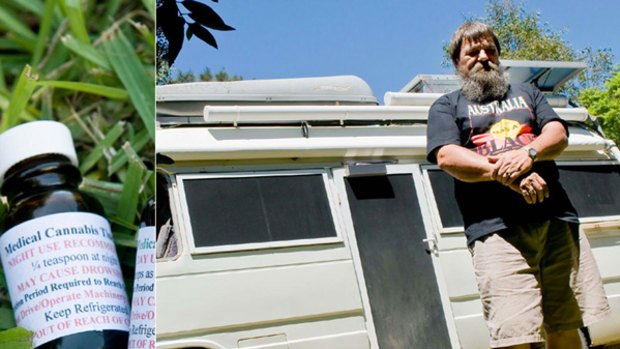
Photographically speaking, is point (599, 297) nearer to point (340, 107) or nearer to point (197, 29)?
point (340, 107)

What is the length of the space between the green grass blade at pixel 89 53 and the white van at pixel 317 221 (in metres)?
0.15

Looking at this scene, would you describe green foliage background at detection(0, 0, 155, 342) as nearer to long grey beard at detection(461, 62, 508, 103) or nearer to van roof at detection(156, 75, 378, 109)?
van roof at detection(156, 75, 378, 109)

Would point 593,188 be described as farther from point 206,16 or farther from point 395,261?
point 206,16

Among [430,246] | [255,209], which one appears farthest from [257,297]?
[430,246]

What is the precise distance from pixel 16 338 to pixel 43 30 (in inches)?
A: 16.0

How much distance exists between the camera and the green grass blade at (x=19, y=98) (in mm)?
865

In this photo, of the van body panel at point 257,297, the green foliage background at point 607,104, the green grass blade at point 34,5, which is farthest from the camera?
the green grass blade at point 34,5

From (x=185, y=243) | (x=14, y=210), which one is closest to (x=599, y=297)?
(x=185, y=243)

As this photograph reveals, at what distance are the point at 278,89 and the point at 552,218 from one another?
0.33 meters

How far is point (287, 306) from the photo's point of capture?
688mm

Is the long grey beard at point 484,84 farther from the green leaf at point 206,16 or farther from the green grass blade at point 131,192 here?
the green grass blade at point 131,192

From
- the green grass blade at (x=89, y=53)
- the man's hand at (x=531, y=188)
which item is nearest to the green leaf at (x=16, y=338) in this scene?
the green grass blade at (x=89, y=53)

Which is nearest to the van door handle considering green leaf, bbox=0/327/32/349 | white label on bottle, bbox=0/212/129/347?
white label on bottle, bbox=0/212/129/347

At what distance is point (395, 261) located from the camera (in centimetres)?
71
